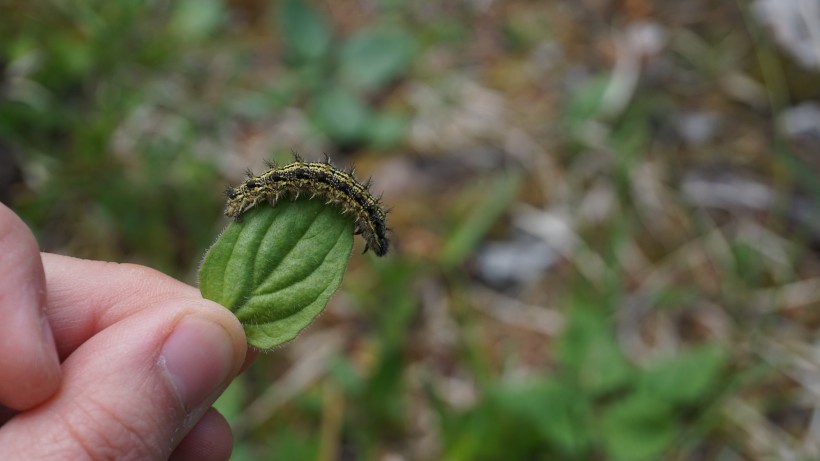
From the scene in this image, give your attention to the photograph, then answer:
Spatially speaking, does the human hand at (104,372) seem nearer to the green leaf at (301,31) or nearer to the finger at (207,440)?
the finger at (207,440)

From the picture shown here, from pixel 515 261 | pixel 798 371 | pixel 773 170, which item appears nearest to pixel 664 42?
pixel 773 170

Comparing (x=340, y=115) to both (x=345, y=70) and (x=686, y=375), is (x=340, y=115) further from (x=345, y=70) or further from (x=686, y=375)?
(x=686, y=375)

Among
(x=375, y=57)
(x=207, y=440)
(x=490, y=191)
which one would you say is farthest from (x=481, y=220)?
(x=207, y=440)

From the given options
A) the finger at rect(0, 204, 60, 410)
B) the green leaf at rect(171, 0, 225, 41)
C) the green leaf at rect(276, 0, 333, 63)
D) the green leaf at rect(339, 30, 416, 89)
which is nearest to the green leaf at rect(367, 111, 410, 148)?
the green leaf at rect(339, 30, 416, 89)

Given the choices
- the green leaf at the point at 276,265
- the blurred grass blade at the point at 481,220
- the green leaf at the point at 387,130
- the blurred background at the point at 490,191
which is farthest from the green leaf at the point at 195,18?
the green leaf at the point at 276,265

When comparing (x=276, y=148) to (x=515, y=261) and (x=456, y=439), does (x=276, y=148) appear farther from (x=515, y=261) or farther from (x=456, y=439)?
(x=456, y=439)

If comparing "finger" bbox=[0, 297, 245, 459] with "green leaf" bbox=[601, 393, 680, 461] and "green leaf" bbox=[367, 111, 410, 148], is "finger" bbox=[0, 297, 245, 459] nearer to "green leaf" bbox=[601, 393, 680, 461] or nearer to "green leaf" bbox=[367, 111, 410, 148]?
"green leaf" bbox=[601, 393, 680, 461]

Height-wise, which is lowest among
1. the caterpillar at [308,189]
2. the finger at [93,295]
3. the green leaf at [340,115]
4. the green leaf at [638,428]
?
the finger at [93,295]
